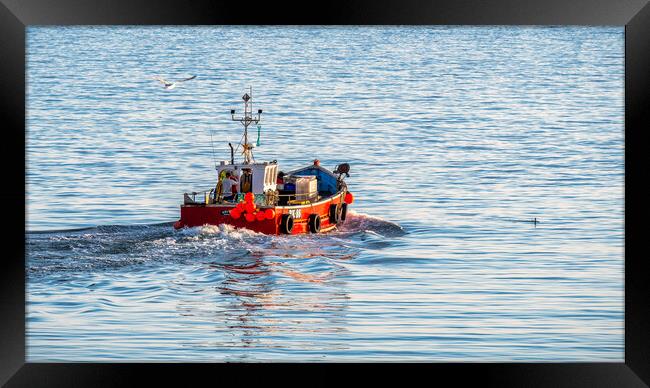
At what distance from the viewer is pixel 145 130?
66375 millimetres

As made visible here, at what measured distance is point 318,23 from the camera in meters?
16.2

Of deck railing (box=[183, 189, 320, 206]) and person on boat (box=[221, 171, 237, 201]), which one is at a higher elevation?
person on boat (box=[221, 171, 237, 201])

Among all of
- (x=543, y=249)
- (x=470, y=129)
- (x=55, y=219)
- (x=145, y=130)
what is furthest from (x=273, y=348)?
(x=470, y=129)

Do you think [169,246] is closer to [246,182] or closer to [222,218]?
[222,218]

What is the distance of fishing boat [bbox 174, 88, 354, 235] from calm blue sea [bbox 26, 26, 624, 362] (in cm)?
58

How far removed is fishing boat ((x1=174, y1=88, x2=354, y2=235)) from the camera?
39344 millimetres

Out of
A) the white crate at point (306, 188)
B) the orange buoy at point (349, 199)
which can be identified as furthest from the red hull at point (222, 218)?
the orange buoy at point (349, 199)

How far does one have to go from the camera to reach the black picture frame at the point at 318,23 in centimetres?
1609

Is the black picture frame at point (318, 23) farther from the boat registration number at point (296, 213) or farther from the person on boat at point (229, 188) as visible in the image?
the person on boat at point (229, 188)

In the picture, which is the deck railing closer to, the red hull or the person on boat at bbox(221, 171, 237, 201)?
the person on boat at bbox(221, 171, 237, 201)

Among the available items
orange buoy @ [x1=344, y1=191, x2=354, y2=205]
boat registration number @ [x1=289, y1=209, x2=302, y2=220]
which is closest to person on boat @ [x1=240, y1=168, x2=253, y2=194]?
boat registration number @ [x1=289, y1=209, x2=302, y2=220]

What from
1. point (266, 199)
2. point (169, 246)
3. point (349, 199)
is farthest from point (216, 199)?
point (349, 199)

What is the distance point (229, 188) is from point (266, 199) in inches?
45.2

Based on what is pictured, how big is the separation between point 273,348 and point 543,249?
17.8 meters
